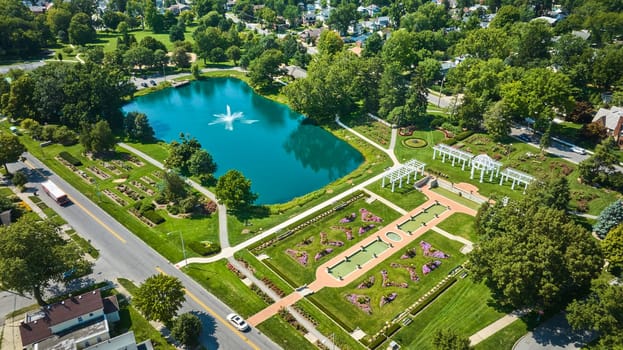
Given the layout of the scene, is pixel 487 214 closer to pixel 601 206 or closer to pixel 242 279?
pixel 601 206

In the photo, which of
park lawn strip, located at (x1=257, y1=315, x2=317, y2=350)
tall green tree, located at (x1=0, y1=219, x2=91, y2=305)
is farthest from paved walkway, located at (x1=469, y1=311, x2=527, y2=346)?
tall green tree, located at (x1=0, y1=219, x2=91, y2=305)

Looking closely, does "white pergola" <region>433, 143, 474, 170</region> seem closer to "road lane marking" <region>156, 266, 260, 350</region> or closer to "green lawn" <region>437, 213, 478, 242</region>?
"green lawn" <region>437, 213, 478, 242</region>

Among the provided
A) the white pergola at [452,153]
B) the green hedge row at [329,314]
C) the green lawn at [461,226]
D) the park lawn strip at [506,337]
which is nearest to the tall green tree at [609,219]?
the green lawn at [461,226]

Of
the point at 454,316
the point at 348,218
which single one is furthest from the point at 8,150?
the point at 454,316

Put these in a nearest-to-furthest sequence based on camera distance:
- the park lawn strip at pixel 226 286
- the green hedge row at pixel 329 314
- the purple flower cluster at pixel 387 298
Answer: the green hedge row at pixel 329 314 < the park lawn strip at pixel 226 286 < the purple flower cluster at pixel 387 298

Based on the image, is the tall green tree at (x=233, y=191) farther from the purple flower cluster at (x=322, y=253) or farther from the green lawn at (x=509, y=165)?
the green lawn at (x=509, y=165)

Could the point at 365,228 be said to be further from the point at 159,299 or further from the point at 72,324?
the point at 72,324

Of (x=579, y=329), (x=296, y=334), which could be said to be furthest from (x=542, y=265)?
(x=296, y=334)
